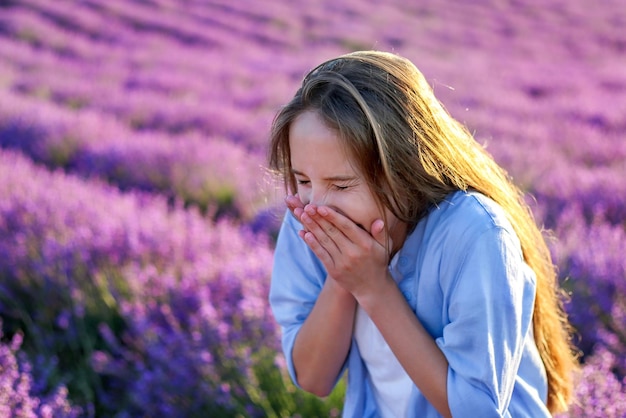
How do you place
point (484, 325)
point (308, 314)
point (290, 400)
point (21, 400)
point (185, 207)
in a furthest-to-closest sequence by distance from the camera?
1. point (185, 207)
2. point (290, 400)
3. point (21, 400)
4. point (308, 314)
5. point (484, 325)

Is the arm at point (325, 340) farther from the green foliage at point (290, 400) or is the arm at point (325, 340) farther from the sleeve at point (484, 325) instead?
the green foliage at point (290, 400)

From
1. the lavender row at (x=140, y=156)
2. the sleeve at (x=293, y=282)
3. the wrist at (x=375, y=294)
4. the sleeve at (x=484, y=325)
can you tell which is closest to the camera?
the sleeve at (x=484, y=325)

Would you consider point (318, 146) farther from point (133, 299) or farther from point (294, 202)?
point (133, 299)

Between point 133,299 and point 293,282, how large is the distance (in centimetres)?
136

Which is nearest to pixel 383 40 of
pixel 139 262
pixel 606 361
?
pixel 139 262

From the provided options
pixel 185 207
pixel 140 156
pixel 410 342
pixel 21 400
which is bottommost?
pixel 185 207

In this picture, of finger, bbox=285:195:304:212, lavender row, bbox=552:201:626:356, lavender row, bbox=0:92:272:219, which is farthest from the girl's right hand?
lavender row, bbox=0:92:272:219

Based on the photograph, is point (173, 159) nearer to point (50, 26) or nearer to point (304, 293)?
point (304, 293)

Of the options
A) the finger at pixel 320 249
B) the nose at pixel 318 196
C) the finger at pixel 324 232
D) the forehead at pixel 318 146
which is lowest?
the finger at pixel 320 249

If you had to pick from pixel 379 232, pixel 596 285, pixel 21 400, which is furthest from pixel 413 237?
pixel 596 285

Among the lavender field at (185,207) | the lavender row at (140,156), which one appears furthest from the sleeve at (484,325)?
the lavender row at (140,156)

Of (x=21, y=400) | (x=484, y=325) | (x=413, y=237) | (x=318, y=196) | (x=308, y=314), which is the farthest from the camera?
(x=21, y=400)

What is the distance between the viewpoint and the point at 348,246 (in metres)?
1.46

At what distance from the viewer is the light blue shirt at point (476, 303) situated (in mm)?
1401
